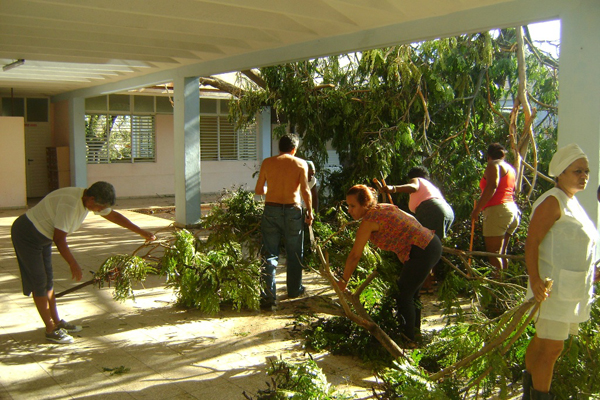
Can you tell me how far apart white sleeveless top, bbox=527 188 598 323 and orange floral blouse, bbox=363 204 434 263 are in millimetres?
1303

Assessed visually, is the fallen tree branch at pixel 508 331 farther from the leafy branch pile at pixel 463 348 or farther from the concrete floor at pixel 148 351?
the concrete floor at pixel 148 351

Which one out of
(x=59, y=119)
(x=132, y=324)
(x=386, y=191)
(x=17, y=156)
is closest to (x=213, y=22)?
(x=386, y=191)

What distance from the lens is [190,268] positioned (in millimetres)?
5676

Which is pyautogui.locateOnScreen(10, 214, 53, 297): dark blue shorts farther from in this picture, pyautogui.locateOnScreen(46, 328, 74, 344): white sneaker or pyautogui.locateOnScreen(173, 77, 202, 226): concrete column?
pyautogui.locateOnScreen(173, 77, 202, 226): concrete column

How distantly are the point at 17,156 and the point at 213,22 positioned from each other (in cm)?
1039

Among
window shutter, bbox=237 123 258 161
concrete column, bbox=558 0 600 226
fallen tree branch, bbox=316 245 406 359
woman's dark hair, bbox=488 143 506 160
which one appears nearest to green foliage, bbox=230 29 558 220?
woman's dark hair, bbox=488 143 506 160

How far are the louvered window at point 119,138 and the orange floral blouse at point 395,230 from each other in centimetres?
1533

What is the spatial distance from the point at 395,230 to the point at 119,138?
15486 mm

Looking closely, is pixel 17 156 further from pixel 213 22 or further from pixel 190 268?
pixel 190 268

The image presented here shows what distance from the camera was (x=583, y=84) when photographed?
5047mm

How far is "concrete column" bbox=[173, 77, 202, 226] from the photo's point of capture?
11.5 meters

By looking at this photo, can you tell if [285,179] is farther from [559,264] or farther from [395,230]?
[559,264]

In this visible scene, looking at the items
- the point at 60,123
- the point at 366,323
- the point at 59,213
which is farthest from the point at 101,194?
the point at 60,123

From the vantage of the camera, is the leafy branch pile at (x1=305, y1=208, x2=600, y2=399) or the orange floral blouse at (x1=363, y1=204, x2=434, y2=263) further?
the orange floral blouse at (x1=363, y1=204, x2=434, y2=263)
